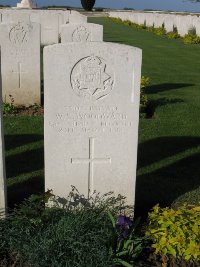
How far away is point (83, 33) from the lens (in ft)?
30.1

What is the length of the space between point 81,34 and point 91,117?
554 cm

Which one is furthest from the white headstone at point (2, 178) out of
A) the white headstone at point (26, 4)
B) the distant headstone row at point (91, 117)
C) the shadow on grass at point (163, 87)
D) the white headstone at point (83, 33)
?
the white headstone at point (26, 4)

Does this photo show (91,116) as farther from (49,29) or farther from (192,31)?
(192,31)

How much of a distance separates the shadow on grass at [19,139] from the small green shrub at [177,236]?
10.1 feet

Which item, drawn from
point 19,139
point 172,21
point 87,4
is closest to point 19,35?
point 19,139

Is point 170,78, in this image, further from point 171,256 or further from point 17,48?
point 171,256

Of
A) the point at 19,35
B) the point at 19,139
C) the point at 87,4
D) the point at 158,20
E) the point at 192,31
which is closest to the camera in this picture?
the point at 19,139

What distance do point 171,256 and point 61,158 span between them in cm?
125

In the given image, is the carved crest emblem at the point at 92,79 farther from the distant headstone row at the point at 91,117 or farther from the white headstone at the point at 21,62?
the white headstone at the point at 21,62

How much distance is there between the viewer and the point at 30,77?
8.24m

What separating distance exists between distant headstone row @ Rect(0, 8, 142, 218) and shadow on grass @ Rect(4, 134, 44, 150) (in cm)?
234

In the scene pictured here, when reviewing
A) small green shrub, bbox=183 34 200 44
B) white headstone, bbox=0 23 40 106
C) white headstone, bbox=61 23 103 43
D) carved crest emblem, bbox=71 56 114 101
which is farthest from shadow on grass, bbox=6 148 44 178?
small green shrub, bbox=183 34 200 44

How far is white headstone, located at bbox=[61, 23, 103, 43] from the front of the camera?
8969 mm

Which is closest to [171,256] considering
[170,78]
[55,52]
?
[55,52]
